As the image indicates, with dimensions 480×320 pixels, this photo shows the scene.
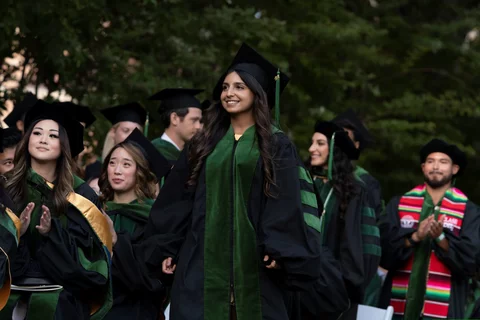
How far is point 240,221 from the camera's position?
6805 millimetres

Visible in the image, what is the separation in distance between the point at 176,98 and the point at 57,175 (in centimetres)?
352

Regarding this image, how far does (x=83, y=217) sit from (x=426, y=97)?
1032 centimetres

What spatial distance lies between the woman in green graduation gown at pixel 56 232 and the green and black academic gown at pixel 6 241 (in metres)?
0.23

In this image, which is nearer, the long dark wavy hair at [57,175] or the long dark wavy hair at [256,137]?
the long dark wavy hair at [256,137]

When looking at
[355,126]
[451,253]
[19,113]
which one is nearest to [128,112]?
[19,113]

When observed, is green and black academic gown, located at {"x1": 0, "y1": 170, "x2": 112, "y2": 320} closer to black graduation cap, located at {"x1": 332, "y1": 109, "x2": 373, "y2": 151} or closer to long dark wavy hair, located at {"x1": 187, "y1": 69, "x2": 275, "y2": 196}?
long dark wavy hair, located at {"x1": 187, "y1": 69, "x2": 275, "y2": 196}

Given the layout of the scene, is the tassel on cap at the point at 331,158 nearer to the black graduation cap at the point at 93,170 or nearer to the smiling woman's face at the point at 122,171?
the smiling woman's face at the point at 122,171

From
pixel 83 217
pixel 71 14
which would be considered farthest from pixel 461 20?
pixel 83 217

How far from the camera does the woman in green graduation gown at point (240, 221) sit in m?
6.76

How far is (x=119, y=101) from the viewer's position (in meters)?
12.6

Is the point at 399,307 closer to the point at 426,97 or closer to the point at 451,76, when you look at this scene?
the point at 426,97

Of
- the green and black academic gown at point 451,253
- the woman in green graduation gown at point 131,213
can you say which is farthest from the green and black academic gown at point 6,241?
the green and black academic gown at point 451,253

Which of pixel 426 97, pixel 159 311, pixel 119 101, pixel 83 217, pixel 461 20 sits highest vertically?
pixel 461 20

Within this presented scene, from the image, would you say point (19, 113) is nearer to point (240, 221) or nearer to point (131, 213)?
point (131, 213)
